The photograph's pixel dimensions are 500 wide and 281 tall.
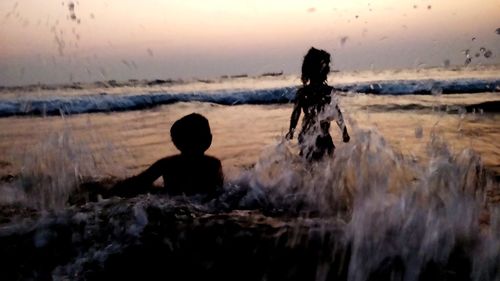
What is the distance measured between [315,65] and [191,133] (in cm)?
228

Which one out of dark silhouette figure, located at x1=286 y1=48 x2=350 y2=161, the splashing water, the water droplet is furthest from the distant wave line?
the splashing water

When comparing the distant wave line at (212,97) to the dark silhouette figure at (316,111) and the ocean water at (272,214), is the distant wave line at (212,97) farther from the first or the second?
the dark silhouette figure at (316,111)

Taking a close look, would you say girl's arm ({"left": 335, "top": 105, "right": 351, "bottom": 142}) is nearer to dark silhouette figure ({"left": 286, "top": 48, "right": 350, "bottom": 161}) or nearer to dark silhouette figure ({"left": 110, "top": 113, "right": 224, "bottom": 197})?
dark silhouette figure ({"left": 286, "top": 48, "right": 350, "bottom": 161})

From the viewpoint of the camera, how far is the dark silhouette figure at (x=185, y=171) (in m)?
3.93

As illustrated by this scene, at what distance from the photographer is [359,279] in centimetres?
248

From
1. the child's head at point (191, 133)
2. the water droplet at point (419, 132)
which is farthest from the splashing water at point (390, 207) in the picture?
the water droplet at point (419, 132)

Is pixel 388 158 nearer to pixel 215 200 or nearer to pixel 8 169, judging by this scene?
pixel 215 200

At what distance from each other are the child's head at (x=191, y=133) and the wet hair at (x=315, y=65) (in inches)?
83.8

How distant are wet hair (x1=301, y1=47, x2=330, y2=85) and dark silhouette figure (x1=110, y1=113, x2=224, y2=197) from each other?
2.09 m

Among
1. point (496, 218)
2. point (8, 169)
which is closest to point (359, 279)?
point (496, 218)

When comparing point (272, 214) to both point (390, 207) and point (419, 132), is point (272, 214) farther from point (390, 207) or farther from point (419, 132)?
point (419, 132)

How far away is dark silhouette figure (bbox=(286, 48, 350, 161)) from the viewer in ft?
18.9

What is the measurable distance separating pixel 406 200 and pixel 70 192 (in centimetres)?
355

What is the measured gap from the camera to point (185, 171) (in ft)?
13.2
